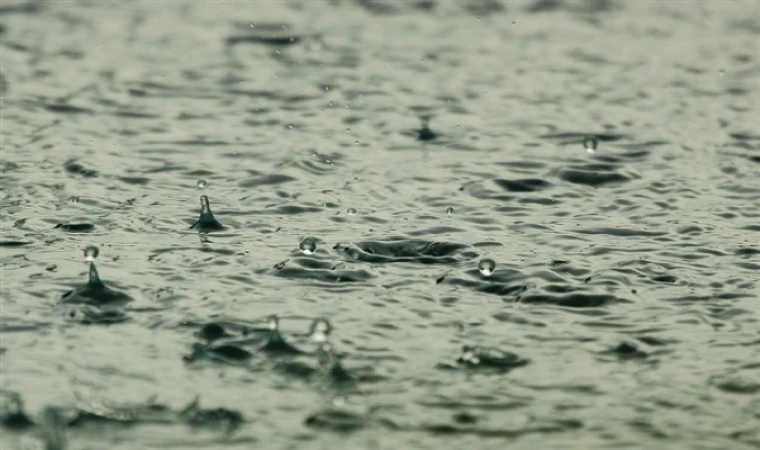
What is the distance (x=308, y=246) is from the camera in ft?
26.3

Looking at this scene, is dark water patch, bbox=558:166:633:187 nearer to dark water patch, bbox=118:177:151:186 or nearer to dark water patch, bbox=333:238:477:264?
→ dark water patch, bbox=333:238:477:264

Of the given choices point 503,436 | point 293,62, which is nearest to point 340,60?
point 293,62

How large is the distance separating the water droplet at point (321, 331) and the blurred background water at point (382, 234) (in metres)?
0.04

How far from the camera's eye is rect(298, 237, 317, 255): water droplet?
26.2 feet

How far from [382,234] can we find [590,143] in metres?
2.74

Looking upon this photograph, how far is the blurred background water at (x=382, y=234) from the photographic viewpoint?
598 centimetres

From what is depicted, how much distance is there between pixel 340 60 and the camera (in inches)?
521

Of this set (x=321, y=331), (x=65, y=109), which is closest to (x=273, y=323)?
(x=321, y=331)

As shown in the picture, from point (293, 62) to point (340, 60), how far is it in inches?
17.0

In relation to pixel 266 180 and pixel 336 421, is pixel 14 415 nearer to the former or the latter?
pixel 336 421

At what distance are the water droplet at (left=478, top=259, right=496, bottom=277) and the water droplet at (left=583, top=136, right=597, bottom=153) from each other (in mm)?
2801

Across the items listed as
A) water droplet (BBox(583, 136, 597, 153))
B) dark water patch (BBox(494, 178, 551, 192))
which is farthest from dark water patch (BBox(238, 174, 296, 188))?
water droplet (BBox(583, 136, 597, 153))

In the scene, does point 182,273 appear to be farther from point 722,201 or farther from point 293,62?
point 293,62

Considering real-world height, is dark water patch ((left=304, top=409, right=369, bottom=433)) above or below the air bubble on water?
below
